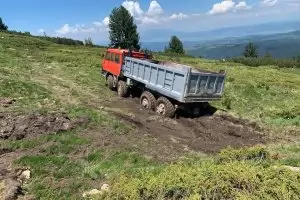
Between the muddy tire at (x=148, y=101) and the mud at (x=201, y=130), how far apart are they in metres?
0.34

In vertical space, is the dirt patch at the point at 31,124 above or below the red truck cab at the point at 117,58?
below

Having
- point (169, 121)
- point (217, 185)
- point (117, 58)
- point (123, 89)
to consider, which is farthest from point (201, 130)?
point (217, 185)

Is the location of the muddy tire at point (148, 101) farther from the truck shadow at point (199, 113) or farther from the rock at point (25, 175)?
the rock at point (25, 175)

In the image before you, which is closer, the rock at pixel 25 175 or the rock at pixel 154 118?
the rock at pixel 25 175

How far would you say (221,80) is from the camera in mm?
18203

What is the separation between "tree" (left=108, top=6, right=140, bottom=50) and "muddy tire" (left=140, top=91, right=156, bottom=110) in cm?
7279

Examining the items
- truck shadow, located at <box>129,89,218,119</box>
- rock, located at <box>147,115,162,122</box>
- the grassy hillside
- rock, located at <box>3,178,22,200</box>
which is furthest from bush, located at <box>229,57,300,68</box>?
rock, located at <box>3,178,22,200</box>

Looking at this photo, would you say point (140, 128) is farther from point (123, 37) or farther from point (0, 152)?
point (123, 37)

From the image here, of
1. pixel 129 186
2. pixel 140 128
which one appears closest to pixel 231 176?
pixel 129 186

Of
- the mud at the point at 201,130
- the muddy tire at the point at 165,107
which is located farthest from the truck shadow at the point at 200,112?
the muddy tire at the point at 165,107

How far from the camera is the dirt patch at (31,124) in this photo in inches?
535

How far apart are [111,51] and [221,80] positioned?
8.22 meters

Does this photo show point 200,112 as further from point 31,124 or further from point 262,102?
point 31,124

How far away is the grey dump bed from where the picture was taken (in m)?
16.9
